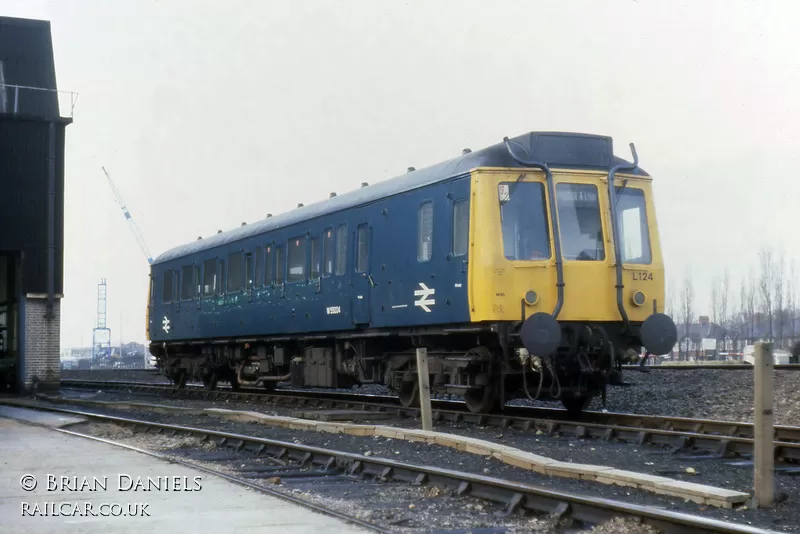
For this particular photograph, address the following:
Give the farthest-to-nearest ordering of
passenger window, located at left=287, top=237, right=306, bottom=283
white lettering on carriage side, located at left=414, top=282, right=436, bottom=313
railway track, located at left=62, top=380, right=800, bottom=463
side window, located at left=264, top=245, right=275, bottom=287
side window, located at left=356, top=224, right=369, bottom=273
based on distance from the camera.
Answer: side window, located at left=264, top=245, right=275, bottom=287 < passenger window, located at left=287, top=237, right=306, bottom=283 < side window, located at left=356, top=224, right=369, bottom=273 < white lettering on carriage side, located at left=414, top=282, right=436, bottom=313 < railway track, located at left=62, top=380, right=800, bottom=463

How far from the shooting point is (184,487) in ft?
26.7

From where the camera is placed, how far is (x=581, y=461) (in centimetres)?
956

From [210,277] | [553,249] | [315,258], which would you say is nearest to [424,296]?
[553,249]

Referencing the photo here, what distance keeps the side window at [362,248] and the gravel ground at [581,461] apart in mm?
2928

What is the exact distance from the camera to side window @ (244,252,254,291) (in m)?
20.5

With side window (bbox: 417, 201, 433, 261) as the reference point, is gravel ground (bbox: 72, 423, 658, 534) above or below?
below

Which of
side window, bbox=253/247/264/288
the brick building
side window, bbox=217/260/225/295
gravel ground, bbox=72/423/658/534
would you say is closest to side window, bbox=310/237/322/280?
side window, bbox=253/247/264/288

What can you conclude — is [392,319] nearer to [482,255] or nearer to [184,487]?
[482,255]

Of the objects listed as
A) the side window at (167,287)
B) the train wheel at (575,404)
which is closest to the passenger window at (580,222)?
the train wheel at (575,404)

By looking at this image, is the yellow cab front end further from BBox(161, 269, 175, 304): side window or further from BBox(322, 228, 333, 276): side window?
BBox(161, 269, 175, 304): side window

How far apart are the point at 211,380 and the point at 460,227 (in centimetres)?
1269

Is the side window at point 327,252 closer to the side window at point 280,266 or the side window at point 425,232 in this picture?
the side window at point 280,266

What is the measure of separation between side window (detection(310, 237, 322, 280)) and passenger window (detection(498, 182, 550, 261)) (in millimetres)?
5418

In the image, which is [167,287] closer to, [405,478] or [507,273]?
[507,273]
